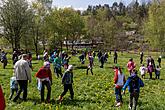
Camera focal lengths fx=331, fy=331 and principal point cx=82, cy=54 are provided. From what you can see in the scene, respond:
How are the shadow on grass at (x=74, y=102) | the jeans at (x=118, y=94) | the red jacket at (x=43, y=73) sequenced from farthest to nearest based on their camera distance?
the shadow on grass at (x=74, y=102)
the jeans at (x=118, y=94)
the red jacket at (x=43, y=73)

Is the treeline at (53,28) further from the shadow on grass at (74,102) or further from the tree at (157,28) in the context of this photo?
the shadow on grass at (74,102)

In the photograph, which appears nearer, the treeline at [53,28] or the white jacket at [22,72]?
the white jacket at [22,72]

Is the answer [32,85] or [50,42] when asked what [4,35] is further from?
[32,85]

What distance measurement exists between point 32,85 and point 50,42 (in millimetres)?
63690

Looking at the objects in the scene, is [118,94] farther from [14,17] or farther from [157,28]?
[157,28]

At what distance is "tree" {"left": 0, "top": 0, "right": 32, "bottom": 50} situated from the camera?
2397 inches

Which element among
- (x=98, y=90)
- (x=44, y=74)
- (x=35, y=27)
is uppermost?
(x=35, y=27)

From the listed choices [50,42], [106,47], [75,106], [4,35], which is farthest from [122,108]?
[106,47]

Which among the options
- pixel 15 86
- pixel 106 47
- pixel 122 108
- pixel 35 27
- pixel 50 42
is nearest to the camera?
pixel 122 108

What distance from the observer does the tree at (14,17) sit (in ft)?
200

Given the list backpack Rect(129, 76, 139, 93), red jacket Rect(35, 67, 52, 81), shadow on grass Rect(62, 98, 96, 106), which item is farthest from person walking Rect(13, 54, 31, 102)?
backpack Rect(129, 76, 139, 93)

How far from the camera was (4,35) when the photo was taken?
206 ft

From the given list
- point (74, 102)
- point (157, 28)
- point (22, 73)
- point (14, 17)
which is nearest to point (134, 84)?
point (74, 102)

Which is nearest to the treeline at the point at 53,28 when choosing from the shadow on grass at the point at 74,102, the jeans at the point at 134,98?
the shadow on grass at the point at 74,102
